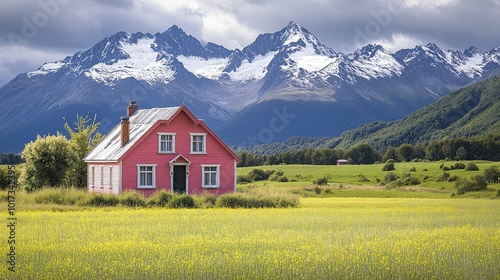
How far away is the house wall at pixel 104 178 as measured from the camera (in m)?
64.6

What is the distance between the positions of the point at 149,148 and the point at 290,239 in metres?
37.4

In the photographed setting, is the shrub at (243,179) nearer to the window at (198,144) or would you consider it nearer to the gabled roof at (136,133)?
the gabled roof at (136,133)

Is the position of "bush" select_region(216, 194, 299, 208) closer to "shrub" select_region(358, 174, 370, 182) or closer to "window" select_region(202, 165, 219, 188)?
"window" select_region(202, 165, 219, 188)

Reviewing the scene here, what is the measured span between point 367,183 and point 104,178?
6788 centimetres

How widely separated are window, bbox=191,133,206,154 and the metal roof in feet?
10.0

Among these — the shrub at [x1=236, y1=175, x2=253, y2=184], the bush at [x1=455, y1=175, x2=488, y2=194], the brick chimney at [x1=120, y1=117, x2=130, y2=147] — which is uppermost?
the brick chimney at [x1=120, y1=117, x2=130, y2=147]

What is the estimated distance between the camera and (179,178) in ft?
219

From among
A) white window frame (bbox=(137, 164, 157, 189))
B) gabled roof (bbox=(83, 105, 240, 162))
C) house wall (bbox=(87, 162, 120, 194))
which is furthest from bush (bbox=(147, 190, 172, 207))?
gabled roof (bbox=(83, 105, 240, 162))

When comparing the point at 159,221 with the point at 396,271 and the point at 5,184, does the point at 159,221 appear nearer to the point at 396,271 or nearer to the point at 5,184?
the point at 396,271

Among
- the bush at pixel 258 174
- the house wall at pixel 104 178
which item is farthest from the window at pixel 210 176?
the bush at pixel 258 174

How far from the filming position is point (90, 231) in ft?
108

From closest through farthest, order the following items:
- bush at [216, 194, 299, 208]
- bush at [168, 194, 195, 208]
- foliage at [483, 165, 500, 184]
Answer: bush at [168, 194, 195, 208]
bush at [216, 194, 299, 208]
foliage at [483, 165, 500, 184]

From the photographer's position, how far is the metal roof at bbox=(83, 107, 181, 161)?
217 ft

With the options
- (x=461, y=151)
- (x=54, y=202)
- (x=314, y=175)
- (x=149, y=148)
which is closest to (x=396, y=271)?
(x=54, y=202)
